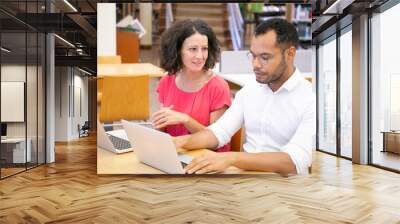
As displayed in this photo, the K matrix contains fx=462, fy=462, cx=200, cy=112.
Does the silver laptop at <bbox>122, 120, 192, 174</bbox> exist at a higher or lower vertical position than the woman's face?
lower

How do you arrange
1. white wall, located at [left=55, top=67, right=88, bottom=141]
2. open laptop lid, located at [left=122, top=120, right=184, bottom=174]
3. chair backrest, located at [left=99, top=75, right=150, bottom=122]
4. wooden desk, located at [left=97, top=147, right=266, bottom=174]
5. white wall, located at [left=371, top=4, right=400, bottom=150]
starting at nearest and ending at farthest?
1. open laptop lid, located at [left=122, top=120, right=184, bottom=174]
2. wooden desk, located at [left=97, top=147, right=266, bottom=174]
3. chair backrest, located at [left=99, top=75, right=150, bottom=122]
4. white wall, located at [left=371, top=4, right=400, bottom=150]
5. white wall, located at [left=55, top=67, right=88, bottom=141]

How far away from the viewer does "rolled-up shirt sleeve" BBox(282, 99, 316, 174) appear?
15.9 ft

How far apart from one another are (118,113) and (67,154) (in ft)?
10.6

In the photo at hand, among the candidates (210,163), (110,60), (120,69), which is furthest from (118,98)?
(210,163)

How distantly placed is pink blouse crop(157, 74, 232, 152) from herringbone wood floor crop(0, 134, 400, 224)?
0.65 metres

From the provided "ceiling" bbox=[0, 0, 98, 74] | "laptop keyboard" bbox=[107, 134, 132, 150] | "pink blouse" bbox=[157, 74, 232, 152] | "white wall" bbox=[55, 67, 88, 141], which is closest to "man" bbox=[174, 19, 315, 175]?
"pink blouse" bbox=[157, 74, 232, 152]

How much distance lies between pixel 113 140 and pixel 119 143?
0.25 ft

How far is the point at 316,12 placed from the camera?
6.88 meters

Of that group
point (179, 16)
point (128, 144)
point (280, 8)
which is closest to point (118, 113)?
point (128, 144)

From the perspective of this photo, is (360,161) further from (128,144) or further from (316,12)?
(128,144)

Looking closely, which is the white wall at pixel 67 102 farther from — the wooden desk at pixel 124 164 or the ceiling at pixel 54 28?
the wooden desk at pixel 124 164

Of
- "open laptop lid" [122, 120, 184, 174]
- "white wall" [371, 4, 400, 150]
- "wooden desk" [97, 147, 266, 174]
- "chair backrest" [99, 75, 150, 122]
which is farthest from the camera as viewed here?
"white wall" [371, 4, 400, 150]

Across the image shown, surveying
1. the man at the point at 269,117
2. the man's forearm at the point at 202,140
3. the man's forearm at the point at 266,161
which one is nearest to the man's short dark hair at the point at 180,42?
the man at the point at 269,117

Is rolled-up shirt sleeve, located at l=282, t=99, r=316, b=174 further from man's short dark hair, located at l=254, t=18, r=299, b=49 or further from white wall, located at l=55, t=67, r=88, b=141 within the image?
white wall, located at l=55, t=67, r=88, b=141
